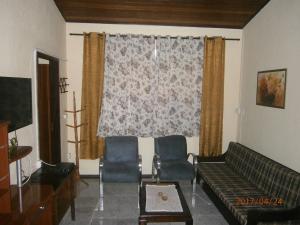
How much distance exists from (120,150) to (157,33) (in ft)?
7.00

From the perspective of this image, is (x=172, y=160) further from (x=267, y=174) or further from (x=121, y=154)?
(x=267, y=174)

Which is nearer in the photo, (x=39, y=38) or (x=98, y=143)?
(x=39, y=38)

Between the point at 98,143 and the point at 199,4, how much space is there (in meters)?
2.84

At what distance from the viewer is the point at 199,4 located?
409 cm

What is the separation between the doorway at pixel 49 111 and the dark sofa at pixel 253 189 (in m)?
2.37

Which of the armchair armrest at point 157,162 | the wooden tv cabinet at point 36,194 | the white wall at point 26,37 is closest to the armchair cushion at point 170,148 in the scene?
the armchair armrest at point 157,162

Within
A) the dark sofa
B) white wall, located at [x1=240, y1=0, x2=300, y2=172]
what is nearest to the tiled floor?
the dark sofa

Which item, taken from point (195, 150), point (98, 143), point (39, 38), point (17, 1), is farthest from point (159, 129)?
point (17, 1)

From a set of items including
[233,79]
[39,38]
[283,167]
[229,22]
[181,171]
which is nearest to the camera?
[283,167]

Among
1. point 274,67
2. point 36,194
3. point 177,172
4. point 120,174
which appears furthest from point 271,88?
point 36,194

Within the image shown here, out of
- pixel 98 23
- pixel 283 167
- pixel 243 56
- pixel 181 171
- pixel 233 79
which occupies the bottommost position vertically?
pixel 181 171

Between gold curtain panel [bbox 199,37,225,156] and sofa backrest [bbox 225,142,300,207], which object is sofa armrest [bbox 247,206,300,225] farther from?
gold curtain panel [bbox 199,37,225,156]

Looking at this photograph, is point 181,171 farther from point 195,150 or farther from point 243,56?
point 243,56

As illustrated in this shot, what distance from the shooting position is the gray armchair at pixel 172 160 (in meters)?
3.96
